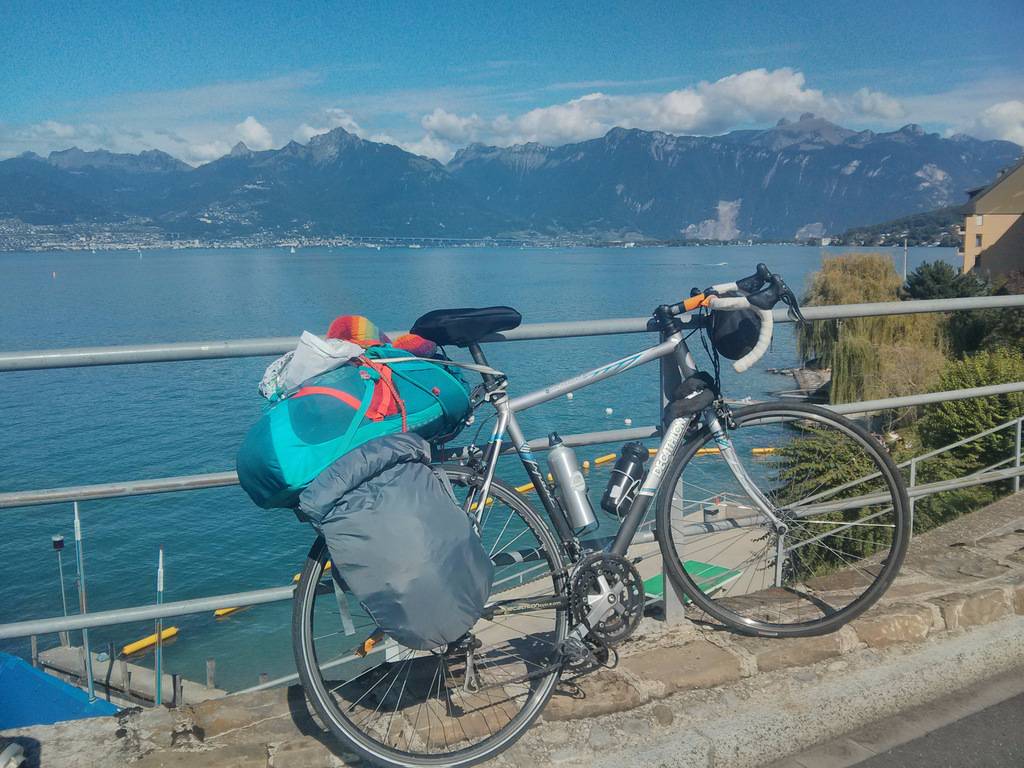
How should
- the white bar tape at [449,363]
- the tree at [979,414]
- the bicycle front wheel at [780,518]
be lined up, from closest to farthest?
1. the white bar tape at [449,363]
2. the bicycle front wheel at [780,518]
3. the tree at [979,414]

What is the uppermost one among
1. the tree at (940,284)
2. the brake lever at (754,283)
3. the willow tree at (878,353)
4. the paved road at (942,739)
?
the brake lever at (754,283)

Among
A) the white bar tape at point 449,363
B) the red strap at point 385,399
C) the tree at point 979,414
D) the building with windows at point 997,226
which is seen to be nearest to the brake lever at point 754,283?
the white bar tape at point 449,363

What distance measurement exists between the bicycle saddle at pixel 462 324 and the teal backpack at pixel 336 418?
16cm

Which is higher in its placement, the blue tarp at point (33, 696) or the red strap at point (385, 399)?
the red strap at point (385, 399)

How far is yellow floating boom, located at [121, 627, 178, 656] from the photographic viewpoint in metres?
22.8

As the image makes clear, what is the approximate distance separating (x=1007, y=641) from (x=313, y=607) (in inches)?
101

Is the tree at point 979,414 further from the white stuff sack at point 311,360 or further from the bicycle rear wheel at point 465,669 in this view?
the white stuff sack at point 311,360

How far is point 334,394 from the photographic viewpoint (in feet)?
7.89

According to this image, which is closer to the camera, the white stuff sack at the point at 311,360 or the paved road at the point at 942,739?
the white stuff sack at the point at 311,360

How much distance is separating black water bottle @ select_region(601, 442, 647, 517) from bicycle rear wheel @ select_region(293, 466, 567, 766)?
1.08ft

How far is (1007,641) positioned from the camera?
10.6ft

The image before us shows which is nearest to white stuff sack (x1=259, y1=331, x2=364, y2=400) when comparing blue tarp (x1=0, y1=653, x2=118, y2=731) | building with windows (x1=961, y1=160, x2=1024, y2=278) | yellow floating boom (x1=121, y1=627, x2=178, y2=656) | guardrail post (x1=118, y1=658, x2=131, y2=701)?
blue tarp (x1=0, y1=653, x2=118, y2=731)

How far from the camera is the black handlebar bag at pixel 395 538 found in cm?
228

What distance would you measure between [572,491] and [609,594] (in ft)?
1.19
